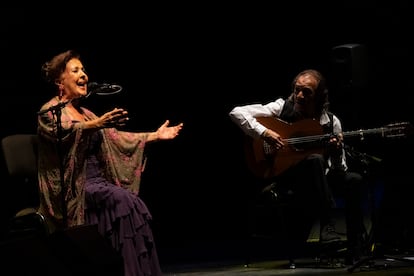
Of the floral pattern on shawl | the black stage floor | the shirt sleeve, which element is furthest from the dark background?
the floral pattern on shawl

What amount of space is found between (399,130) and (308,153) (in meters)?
0.64

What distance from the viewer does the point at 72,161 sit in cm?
477

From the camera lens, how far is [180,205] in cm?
729

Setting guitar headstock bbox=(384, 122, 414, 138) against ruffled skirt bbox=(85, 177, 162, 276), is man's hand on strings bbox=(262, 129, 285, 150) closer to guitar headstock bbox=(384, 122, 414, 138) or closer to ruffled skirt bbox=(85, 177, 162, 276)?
guitar headstock bbox=(384, 122, 414, 138)

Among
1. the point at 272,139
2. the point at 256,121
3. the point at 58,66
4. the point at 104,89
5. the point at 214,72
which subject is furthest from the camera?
the point at 214,72

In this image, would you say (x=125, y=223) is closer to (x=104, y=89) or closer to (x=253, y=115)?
(x=104, y=89)

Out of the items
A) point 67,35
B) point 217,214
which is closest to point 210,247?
point 217,214

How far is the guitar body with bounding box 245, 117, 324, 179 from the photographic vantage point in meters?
5.56

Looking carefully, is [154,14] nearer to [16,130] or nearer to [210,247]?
Result: [16,130]

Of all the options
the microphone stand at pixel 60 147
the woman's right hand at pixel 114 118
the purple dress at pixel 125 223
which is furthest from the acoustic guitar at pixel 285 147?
the microphone stand at pixel 60 147

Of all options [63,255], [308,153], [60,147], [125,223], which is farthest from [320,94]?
[63,255]

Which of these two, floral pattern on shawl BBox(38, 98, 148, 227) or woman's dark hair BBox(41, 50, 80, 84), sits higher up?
woman's dark hair BBox(41, 50, 80, 84)

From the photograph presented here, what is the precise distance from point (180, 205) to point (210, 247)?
0.53 m

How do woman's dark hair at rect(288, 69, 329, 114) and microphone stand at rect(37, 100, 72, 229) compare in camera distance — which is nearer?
microphone stand at rect(37, 100, 72, 229)
